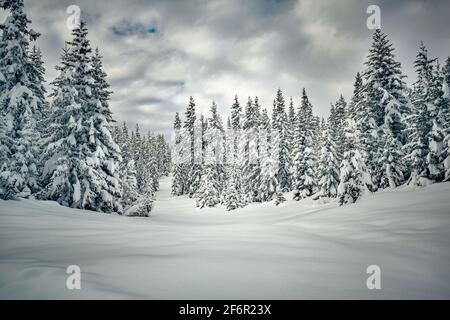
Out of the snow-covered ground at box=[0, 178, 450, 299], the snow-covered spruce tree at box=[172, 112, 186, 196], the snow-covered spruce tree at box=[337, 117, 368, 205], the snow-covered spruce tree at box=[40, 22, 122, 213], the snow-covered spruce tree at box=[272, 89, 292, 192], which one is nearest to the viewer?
the snow-covered ground at box=[0, 178, 450, 299]

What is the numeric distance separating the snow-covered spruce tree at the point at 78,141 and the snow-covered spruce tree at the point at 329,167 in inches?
892

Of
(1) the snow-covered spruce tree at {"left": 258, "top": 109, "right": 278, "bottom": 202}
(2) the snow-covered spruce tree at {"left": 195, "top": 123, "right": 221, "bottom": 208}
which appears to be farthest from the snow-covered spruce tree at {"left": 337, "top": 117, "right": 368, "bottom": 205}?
(2) the snow-covered spruce tree at {"left": 195, "top": 123, "right": 221, "bottom": 208}

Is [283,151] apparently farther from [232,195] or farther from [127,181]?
[127,181]

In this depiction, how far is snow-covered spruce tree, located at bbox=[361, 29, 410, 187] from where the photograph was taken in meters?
24.6

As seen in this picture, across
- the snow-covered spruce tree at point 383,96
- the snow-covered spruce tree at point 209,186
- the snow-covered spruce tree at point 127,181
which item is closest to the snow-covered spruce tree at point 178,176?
the snow-covered spruce tree at point 127,181

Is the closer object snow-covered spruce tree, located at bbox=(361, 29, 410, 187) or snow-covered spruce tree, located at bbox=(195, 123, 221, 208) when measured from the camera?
snow-covered spruce tree, located at bbox=(361, 29, 410, 187)

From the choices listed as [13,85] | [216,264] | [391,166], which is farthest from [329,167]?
[13,85]

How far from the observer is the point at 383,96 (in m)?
25.8

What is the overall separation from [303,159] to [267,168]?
23.4 ft

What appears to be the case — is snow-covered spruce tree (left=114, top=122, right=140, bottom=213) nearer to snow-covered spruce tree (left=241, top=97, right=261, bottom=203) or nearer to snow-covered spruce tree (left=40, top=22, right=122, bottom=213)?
snow-covered spruce tree (left=40, top=22, right=122, bottom=213)

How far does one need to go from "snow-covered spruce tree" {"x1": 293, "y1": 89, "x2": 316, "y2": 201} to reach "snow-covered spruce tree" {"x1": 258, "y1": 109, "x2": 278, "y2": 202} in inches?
222

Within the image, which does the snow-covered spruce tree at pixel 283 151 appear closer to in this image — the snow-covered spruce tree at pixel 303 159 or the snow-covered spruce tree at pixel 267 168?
the snow-covered spruce tree at pixel 267 168
